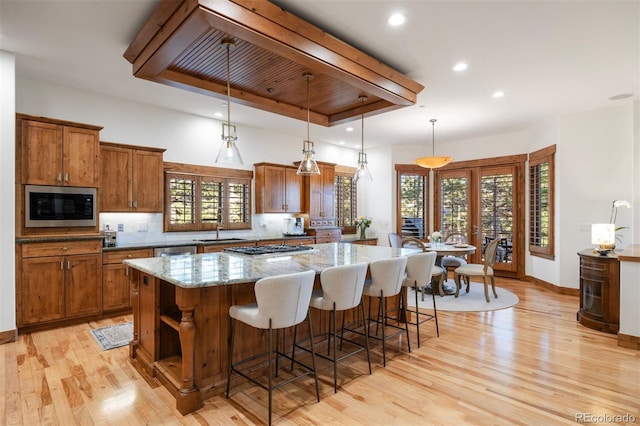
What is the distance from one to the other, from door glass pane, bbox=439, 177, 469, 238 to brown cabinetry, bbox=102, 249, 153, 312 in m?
6.32

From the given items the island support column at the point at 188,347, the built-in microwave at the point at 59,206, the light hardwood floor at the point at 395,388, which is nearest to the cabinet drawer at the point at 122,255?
the built-in microwave at the point at 59,206

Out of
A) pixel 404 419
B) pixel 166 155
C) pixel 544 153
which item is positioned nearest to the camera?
pixel 404 419

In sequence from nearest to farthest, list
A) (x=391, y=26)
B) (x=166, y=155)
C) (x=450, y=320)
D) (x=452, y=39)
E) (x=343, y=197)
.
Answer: (x=391, y=26)
(x=452, y=39)
(x=450, y=320)
(x=166, y=155)
(x=343, y=197)

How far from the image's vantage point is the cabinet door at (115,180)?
465 centimetres

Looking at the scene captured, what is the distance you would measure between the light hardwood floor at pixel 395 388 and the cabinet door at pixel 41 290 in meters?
0.27

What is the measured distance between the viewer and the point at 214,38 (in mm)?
2727

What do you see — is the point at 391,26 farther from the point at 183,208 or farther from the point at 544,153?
the point at 544,153

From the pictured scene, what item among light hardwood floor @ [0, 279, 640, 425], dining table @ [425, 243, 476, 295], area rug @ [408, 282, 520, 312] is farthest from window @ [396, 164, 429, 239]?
light hardwood floor @ [0, 279, 640, 425]

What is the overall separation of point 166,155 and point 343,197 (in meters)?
4.08

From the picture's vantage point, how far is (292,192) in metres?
6.80

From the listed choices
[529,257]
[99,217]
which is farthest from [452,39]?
[529,257]

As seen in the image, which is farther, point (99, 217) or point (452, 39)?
point (99, 217)

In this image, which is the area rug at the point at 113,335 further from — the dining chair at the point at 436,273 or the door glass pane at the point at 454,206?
the door glass pane at the point at 454,206

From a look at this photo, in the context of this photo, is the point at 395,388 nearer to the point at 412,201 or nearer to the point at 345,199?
the point at 345,199
